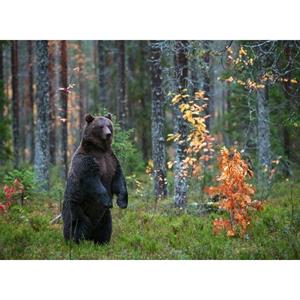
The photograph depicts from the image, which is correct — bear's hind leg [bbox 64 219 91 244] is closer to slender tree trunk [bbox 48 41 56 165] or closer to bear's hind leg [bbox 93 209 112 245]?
bear's hind leg [bbox 93 209 112 245]

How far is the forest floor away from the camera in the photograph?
8344mm

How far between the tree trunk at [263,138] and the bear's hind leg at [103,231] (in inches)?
145

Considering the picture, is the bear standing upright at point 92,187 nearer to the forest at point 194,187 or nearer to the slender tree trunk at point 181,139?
the forest at point 194,187

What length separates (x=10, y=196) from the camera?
9.49 meters

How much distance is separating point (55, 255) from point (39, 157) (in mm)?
5054

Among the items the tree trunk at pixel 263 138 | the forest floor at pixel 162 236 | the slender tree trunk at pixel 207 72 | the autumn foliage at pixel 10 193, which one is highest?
the slender tree trunk at pixel 207 72

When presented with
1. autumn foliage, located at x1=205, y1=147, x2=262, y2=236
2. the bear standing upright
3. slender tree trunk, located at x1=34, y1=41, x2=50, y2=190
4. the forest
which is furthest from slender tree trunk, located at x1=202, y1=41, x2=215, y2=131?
slender tree trunk, located at x1=34, y1=41, x2=50, y2=190

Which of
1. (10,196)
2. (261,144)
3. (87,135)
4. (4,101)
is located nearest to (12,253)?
(10,196)

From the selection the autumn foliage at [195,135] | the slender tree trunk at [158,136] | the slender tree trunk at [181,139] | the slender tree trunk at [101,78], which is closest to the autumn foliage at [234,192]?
the autumn foliage at [195,135]

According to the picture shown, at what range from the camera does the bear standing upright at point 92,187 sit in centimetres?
847

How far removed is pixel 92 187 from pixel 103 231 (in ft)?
2.77

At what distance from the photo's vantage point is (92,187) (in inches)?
332
